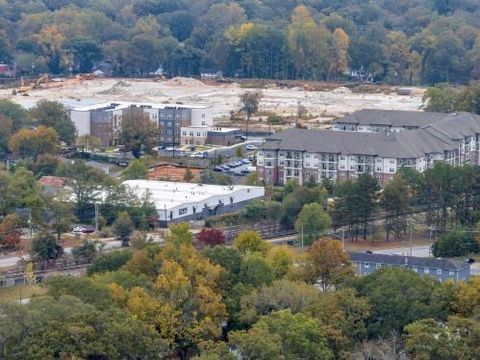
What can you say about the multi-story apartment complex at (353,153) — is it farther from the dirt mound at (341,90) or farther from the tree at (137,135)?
the dirt mound at (341,90)

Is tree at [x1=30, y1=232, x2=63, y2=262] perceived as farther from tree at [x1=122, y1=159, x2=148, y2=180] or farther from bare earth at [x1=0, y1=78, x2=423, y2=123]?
bare earth at [x1=0, y1=78, x2=423, y2=123]

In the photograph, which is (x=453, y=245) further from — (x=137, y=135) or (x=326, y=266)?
(x=137, y=135)

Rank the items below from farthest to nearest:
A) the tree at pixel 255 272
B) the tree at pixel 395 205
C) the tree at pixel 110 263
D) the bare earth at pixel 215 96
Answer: the bare earth at pixel 215 96 < the tree at pixel 395 205 < the tree at pixel 110 263 < the tree at pixel 255 272

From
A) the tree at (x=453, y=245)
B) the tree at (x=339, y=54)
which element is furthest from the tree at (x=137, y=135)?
the tree at (x=339, y=54)

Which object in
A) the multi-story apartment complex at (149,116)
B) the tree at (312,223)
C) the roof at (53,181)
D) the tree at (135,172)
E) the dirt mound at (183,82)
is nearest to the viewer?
the tree at (312,223)

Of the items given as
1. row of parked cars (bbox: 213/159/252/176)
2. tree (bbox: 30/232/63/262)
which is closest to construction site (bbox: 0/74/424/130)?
row of parked cars (bbox: 213/159/252/176)

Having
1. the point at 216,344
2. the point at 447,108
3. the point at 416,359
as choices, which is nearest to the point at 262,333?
the point at 216,344

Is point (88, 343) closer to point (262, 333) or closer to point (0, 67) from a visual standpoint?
point (262, 333)
